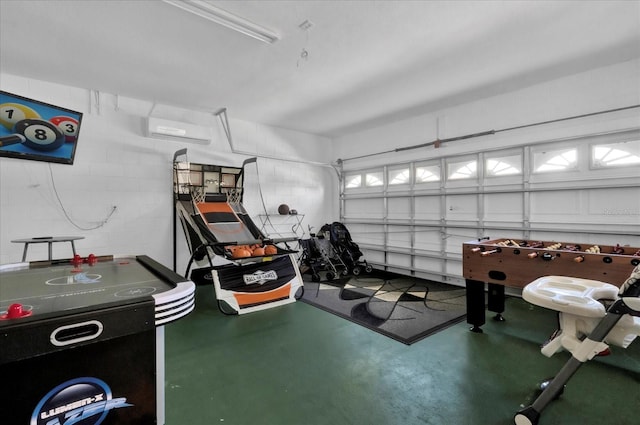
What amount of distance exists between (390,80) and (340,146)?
3198 mm

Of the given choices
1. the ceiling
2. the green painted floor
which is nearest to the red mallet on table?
the green painted floor

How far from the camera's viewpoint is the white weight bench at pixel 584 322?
5.16 ft

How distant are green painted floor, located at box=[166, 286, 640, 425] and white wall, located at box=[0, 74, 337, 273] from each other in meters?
2.19

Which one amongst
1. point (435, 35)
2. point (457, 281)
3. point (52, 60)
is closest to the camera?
point (435, 35)

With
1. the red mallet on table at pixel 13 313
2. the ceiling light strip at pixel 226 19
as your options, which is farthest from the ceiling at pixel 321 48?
the red mallet on table at pixel 13 313

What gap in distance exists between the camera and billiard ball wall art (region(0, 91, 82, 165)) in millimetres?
3607

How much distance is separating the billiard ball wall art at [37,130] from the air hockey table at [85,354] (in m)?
3.50

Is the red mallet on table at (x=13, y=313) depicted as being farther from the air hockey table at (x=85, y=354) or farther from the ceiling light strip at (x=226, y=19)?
the ceiling light strip at (x=226, y=19)

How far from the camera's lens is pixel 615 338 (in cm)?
173

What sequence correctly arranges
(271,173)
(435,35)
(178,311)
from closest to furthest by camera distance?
(178,311) → (435,35) → (271,173)

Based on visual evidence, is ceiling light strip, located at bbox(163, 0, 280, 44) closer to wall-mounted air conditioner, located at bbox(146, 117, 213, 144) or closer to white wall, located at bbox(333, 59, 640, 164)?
wall-mounted air conditioner, located at bbox(146, 117, 213, 144)

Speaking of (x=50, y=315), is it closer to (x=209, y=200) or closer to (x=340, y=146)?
(x=209, y=200)

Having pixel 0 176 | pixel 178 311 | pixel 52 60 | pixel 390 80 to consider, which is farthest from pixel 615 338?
pixel 0 176

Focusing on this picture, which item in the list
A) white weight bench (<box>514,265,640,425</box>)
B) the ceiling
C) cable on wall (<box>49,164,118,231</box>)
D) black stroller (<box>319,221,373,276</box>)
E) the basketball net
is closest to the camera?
white weight bench (<box>514,265,640,425</box>)
